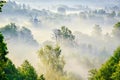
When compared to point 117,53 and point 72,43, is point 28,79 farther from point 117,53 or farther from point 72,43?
point 72,43

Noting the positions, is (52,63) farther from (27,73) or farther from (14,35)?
(14,35)

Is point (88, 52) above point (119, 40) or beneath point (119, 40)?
beneath

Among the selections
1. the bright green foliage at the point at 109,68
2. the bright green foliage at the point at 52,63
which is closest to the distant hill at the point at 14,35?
the bright green foliage at the point at 52,63

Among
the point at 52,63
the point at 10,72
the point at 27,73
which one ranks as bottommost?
the point at 10,72

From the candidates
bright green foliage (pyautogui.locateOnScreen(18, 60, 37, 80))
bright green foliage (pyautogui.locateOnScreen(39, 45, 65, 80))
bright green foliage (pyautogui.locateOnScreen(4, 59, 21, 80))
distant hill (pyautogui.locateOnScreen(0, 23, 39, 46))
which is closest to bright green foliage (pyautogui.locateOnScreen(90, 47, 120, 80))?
bright green foliage (pyautogui.locateOnScreen(18, 60, 37, 80))

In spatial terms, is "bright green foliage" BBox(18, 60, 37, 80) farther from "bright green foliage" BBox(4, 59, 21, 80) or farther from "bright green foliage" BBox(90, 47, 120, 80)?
"bright green foliage" BBox(90, 47, 120, 80)

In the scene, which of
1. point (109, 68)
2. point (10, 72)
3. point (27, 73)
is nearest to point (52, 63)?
point (27, 73)

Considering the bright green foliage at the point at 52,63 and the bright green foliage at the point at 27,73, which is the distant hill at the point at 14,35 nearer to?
the bright green foliage at the point at 52,63

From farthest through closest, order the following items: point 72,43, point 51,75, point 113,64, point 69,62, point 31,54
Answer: point 72,43
point 31,54
point 69,62
point 51,75
point 113,64

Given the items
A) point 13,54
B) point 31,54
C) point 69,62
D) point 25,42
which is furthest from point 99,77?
point 25,42
